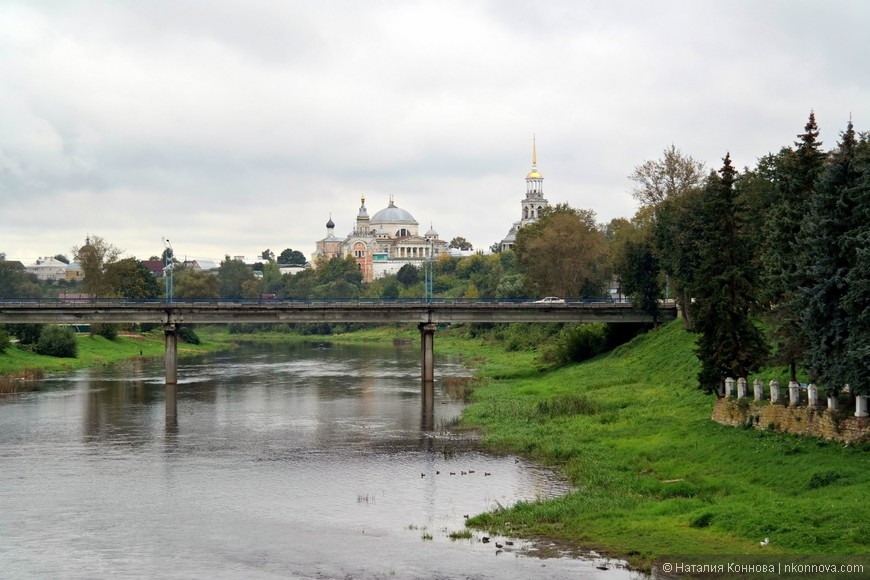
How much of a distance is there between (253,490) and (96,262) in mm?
112971

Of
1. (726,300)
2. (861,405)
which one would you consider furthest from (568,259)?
(861,405)

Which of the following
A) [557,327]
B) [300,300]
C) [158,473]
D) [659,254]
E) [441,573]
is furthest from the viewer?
[557,327]

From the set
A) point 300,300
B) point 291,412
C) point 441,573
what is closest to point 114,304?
point 300,300

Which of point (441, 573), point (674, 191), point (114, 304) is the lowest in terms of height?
point (441, 573)

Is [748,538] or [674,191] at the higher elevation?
[674,191]

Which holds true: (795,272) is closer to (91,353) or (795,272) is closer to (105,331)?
(91,353)

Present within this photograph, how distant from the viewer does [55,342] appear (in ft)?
385

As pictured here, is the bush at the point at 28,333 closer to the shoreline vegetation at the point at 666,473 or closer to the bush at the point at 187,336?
the bush at the point at 187,336

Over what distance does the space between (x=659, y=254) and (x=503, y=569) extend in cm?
6086

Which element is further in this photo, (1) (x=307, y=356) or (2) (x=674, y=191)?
(1) (x=307, y=356)

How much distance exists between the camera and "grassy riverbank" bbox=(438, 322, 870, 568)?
105ft

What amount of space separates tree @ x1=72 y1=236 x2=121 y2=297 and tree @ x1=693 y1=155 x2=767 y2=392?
10956 centimetres

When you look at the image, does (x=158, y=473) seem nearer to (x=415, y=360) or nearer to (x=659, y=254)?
(x=659, y=254)

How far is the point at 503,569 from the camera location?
31.2 metres
